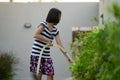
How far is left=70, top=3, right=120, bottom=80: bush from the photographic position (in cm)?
170

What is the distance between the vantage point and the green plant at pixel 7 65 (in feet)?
27.6

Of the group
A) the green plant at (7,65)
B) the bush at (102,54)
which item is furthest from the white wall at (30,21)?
the bush at (102,54)

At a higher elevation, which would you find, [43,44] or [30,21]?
[30,21]

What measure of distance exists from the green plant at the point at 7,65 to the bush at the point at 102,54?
135 inches

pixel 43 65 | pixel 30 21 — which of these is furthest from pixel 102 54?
pixel 30 21

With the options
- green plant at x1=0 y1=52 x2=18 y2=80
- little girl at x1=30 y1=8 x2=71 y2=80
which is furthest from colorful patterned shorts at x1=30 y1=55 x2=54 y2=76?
green plant at x1=0 y1=52 x2=18 y2=80

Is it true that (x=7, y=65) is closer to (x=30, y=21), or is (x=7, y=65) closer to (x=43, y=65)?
(x=30, y=21)

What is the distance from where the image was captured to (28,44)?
9.57 metres

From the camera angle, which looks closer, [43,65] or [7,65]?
[43,65]

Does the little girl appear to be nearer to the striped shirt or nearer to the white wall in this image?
the striped shirt

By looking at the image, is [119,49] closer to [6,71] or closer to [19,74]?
[6,71]

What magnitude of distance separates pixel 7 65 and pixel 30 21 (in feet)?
4.94

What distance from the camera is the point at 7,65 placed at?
852 centimetres

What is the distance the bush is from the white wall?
14.0ft
